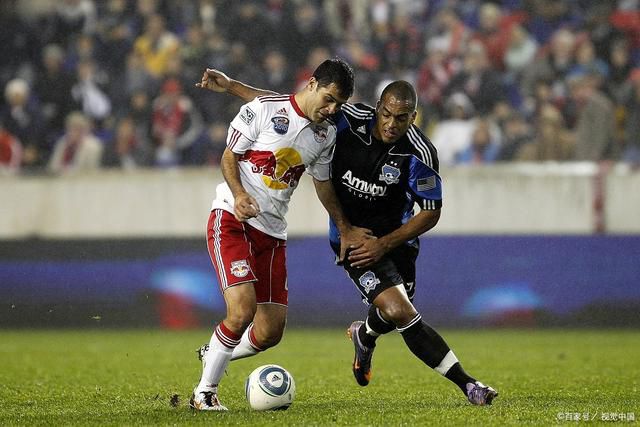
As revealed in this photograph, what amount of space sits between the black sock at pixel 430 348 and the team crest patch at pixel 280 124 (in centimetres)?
152

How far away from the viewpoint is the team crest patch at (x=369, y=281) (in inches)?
303

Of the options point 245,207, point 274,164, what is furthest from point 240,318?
point 274,164

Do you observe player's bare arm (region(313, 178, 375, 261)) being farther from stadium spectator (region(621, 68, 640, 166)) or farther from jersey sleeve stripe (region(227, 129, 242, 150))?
stadium spectator (region(621, 68, 640, 166))

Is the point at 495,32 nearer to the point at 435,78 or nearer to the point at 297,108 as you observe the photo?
the point at 435,78

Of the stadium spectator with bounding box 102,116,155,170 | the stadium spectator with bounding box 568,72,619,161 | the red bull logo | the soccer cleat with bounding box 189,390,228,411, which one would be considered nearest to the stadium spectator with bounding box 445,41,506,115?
the stadium spectator with bounding box 568,72,619,161

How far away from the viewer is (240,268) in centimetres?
725

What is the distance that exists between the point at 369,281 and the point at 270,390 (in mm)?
1064

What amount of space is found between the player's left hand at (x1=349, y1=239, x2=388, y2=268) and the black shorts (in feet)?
0.21

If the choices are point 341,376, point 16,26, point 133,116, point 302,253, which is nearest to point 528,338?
point 302,253

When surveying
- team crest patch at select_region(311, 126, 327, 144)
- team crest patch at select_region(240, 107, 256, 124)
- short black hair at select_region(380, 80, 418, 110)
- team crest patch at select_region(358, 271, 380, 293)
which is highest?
short black hair at select_region(380, 80, 418, 110)

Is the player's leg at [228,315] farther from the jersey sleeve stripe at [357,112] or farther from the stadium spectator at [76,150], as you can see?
the stadium spectator at [76,150]

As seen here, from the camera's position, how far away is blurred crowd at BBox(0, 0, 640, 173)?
15.6 m

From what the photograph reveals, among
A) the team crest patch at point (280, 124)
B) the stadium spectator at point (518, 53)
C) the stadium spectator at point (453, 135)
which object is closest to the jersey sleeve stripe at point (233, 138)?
the team crest patch at point (280, 124)

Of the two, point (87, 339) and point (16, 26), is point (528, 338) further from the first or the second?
point (16, 26)
